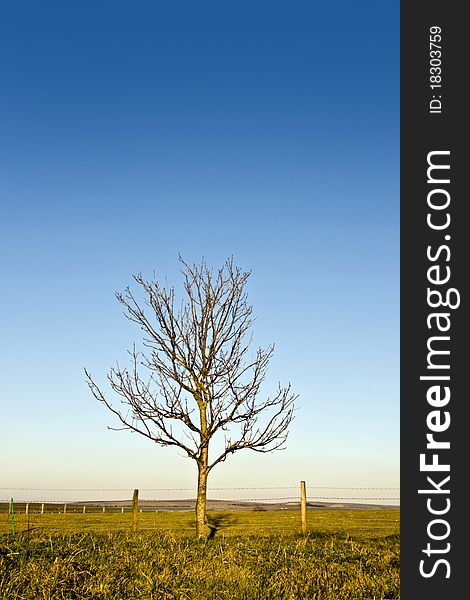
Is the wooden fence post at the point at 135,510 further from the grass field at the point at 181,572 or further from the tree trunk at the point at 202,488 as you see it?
the grass field at the point at 181,572

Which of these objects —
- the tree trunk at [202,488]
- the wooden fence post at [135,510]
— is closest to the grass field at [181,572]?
the tree trunk at [202,488]

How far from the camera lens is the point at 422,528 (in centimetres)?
473

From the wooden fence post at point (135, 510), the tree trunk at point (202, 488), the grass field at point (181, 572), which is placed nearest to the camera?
the grass field at point (181, 572)

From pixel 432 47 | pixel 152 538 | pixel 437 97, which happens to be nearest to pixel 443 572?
pixel 437 97

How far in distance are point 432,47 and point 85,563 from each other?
262 inches

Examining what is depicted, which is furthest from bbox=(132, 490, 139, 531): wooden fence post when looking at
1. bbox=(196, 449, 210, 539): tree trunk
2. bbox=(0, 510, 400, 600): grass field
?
bbox=(0, 510, 400, 600): grass field

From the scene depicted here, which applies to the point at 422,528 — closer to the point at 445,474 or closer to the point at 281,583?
the point at 445,474

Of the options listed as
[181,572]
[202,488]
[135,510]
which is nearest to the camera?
[181,572]

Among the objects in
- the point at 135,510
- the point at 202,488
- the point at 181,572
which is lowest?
the point at 135,510

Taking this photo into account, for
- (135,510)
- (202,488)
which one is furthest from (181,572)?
(135,510)

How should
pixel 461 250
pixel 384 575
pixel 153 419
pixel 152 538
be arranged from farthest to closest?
pixel 153 419
pixel 152 538
pixel 384 575
pixel 461 250

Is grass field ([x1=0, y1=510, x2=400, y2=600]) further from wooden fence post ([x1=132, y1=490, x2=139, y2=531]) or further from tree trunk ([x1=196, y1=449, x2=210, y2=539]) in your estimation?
wooden fence post ([x1=132, y1=490, x2=139, y2=531])

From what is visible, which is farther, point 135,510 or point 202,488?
point 135,510

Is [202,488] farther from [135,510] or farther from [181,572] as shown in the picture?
[181,572]
